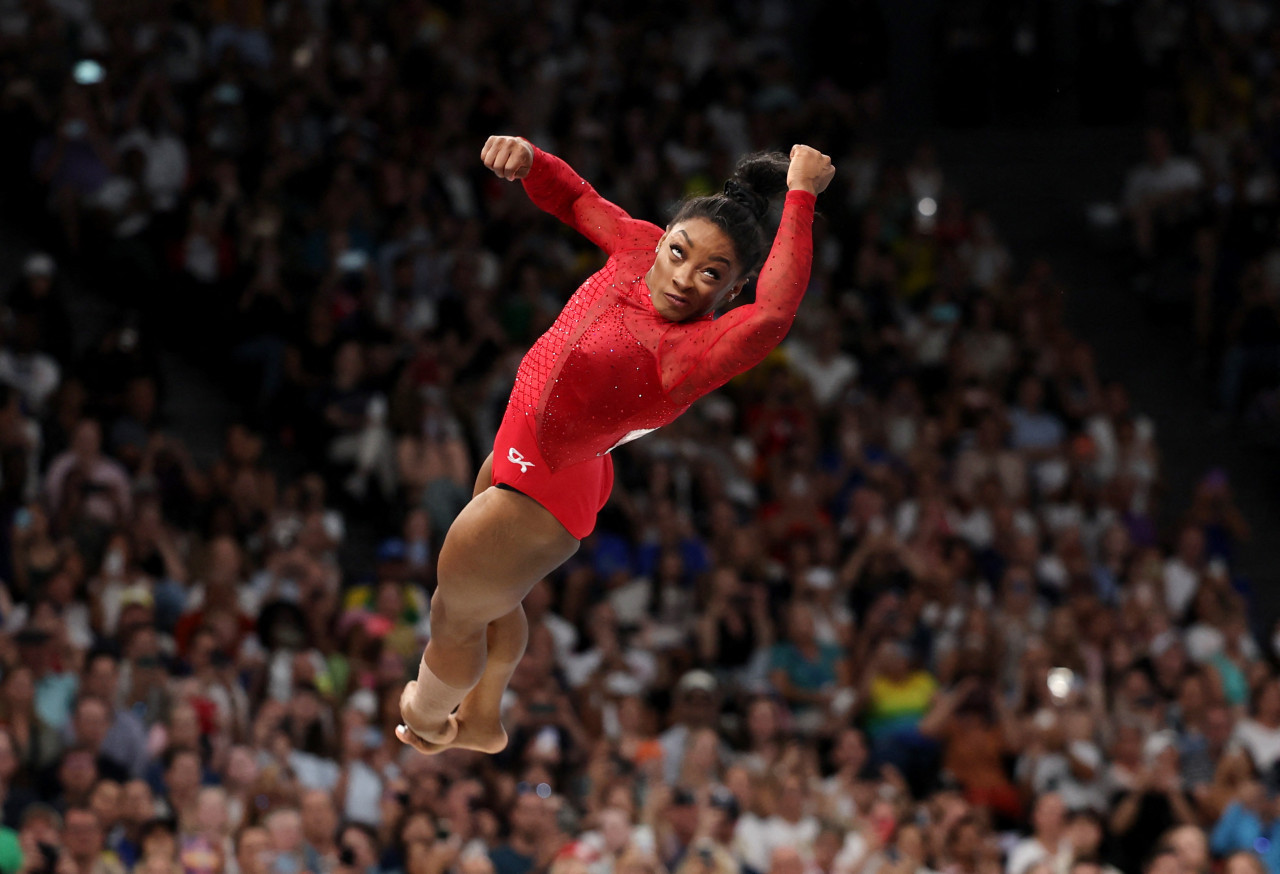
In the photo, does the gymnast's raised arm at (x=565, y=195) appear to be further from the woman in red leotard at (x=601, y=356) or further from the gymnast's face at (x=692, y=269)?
the gymnast's face at (x=692, y=269)

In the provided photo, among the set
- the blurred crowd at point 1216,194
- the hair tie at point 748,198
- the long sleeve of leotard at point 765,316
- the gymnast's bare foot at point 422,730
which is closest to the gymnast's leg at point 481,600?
the gymnast's bare foot at point 422,730

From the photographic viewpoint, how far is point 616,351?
13.6ft

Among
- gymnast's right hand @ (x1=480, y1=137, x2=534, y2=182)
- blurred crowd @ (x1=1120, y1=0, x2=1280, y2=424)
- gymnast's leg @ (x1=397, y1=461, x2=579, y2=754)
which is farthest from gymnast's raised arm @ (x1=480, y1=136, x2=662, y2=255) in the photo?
blurred crowd @ (x1=1120, y1=0, x2=1280, y2=424)

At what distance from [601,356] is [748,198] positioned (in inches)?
21.2

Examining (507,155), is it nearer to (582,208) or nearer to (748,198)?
(582,208)

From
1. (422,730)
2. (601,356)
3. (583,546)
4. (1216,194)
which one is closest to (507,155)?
(601,356)

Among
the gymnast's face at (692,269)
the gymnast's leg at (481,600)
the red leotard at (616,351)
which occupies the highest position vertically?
the gymnast's face at (692,269)

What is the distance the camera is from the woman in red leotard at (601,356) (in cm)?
394

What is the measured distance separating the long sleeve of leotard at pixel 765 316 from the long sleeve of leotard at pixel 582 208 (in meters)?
0.53

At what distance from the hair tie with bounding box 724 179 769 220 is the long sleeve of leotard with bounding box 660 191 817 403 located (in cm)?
20

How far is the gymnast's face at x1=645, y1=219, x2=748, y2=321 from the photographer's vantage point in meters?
4.10

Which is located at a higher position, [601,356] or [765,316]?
[765,316]

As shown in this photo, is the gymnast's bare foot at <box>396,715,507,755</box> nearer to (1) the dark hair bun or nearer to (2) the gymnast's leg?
(2) the gymnast's leg

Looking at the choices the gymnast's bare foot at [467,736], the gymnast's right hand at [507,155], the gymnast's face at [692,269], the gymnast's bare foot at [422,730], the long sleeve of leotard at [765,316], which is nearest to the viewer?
the long sleeve of leotard at [765,316]
